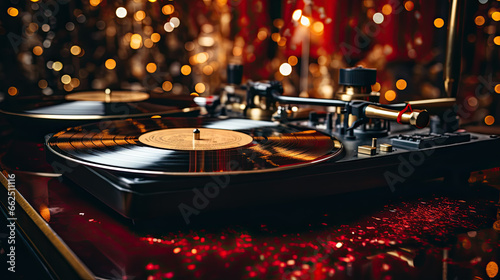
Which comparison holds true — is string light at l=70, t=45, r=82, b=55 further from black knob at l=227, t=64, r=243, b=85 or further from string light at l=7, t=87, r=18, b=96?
black knob at l=227, t=64, r=243, b=85

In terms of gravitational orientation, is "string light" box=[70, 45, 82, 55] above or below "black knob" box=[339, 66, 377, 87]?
above

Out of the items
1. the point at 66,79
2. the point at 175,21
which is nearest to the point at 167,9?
the point at 175,21

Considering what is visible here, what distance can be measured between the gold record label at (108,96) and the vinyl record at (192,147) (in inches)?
16.1

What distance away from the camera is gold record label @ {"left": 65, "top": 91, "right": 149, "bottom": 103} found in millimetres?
1458

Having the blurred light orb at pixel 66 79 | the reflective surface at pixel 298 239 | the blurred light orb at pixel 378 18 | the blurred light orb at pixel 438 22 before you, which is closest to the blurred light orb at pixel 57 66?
the blurred light orb at pixel 66 79

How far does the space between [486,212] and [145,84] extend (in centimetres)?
231

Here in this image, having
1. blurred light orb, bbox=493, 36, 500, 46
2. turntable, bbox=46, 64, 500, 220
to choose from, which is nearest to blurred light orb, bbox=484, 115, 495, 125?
blurred light orb, bbox=493, 36, 500, 46

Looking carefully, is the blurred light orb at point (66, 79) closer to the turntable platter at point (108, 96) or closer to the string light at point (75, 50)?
the string light at point (75, 50)

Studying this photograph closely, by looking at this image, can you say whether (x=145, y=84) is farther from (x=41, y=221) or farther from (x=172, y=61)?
(x=41, y=221)

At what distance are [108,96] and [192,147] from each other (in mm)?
799

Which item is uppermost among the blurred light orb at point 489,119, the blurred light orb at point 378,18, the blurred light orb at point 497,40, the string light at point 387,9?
the string light at point 387,9

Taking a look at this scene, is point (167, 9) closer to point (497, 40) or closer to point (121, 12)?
point (121, 12)

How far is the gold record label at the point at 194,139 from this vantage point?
0.80 m

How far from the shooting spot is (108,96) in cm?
149
